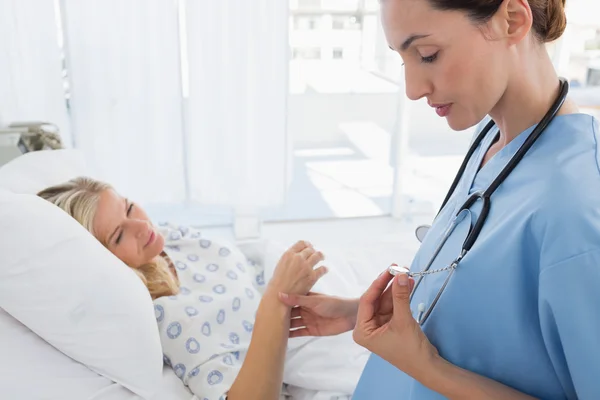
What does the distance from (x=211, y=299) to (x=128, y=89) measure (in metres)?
1.34

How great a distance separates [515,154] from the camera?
2.83 ft

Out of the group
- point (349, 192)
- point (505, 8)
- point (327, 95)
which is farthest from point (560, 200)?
point (327, 95)

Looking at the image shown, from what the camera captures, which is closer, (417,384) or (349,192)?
(417,384)

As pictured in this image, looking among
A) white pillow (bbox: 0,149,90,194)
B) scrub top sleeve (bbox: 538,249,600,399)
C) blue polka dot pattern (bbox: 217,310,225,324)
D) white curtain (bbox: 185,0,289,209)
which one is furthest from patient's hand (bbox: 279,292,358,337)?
white curtain (bbox: 185,0,289,209)

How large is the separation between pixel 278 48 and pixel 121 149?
83 cm

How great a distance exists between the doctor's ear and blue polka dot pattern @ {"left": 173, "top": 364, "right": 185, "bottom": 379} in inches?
38.3

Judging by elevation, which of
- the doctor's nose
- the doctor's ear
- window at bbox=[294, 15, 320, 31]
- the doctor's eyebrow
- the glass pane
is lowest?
the glass pane

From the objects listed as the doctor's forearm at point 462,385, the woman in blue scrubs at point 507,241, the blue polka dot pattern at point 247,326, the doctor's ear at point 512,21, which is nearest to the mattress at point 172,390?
the blue polka dot pattern at point 247,326

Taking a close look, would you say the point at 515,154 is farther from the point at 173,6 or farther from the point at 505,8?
the point at 173,6

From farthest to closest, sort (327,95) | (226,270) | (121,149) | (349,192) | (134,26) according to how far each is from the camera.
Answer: (327,95) < (349,192) < (121,149) < (134,26) < (226,270)

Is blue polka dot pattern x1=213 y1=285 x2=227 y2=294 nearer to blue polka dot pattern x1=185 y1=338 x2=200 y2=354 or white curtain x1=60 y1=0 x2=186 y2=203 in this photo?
blue polka dot pattern x1=185 y1=338 x2=200 y2=354

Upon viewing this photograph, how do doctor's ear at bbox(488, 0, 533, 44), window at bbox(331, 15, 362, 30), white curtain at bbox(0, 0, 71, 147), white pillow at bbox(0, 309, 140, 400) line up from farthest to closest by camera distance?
window at bbox(331, 15, 362, 30)
white curtain at bbox(0, 0, 71, 147)
white pillow at bbox(0, 309, 140, 400)
doctor's ear at bbox(488, 0, 533, 44)

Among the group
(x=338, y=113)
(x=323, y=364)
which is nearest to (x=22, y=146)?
(x=323, y=364)

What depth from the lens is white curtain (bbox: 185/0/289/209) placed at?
8.13 ft
